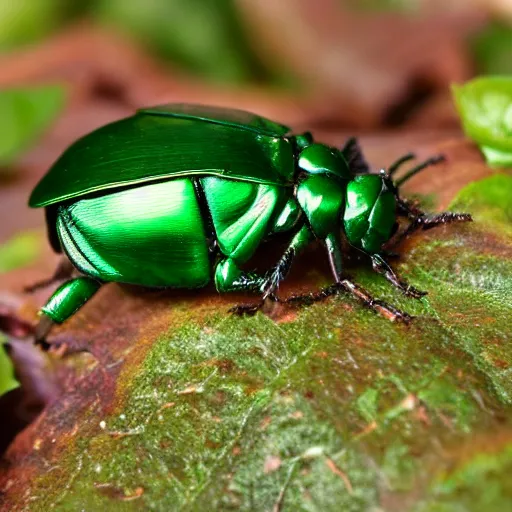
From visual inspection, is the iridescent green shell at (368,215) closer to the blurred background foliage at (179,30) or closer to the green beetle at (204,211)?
the green beetle at (204,211)

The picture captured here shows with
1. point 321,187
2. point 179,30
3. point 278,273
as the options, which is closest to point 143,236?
point 278,273

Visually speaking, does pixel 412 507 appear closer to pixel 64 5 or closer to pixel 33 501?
pixel 33 501

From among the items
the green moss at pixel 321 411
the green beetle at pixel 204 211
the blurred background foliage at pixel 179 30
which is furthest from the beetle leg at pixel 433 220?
the blurred background foliage at pixel 179 30

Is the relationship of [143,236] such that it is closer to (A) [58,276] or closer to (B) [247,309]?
(B) [247,309]

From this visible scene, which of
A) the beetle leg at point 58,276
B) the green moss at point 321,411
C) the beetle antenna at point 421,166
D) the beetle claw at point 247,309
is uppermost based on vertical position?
the beetle leg at point 58,276

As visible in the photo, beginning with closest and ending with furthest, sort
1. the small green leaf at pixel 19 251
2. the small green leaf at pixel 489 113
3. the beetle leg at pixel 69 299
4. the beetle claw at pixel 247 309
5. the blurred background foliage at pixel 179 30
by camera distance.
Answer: the beetle claw at pixel 247 309
the beetle leg at pixel 69 299
the small green leaf at pixel 489 113
the small green leaf at pixel 19 251
the blurred background foliage at pixel 179 30

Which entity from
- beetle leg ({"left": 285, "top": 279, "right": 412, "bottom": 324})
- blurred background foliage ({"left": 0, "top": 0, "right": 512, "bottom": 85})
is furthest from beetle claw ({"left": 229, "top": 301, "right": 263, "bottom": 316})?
blurred background foliage ({"left": 0, "top": 0, "right": 512, "bottom": 85})

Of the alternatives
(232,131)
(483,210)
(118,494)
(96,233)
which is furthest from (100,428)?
(483,210)

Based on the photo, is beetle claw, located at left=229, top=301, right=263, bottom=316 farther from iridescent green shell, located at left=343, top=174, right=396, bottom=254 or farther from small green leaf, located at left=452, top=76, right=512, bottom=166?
small green leaf, located at left=452, top=76, right=512, bottom=166
